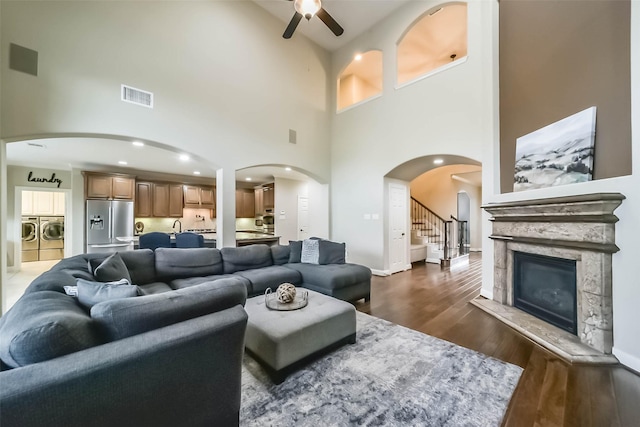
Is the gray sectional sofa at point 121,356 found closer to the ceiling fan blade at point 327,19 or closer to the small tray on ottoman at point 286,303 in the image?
the small tray on ottoman at point 286,303

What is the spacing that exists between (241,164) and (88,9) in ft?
9.35

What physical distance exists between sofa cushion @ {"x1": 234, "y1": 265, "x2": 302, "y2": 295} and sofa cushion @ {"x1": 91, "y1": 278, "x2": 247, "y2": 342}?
1.88 metres

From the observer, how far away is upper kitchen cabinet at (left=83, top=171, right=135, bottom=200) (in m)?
6.09

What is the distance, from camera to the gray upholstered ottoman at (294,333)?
6.32 feet

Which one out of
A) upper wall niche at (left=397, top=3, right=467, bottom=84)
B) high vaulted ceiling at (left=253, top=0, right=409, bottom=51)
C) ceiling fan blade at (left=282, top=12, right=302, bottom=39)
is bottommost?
ceiling fan blade at (left=282, top=12, right=302, bottom=39)

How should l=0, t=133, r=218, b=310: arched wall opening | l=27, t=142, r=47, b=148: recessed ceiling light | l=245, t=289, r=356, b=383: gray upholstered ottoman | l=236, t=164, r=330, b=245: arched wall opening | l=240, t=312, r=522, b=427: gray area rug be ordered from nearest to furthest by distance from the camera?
l=240, t=312, r=522, b=427: gray area rug, l=245, t=289, r=356, b=383: gray upholstered ottoman, l=27, t=142, r=47, b=148: recessed ceiling light, l=0, t=133, r=218, b=310: arched wall opening, l=236, t=164, r=330, b=245: arched wall opening

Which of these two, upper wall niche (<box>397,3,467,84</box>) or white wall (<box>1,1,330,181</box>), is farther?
upper wall niche (<box>397,3,467,84</box>)

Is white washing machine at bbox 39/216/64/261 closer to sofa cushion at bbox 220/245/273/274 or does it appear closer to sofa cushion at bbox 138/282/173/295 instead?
sofa cushion at bbox 138/282/173/295

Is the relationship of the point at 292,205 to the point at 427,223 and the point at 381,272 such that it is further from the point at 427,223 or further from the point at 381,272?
the point at 427,223

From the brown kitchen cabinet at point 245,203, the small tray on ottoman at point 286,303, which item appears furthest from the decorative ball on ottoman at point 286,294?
the brown kitchen cabinet at point 245,203

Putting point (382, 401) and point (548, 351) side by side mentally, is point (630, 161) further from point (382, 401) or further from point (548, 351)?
point (382, 401)

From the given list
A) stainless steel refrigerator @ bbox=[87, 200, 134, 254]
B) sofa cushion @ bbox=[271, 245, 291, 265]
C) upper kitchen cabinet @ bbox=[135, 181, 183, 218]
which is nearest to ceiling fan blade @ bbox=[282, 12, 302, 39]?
sofa cushion @ bbox=[271, 245, 291, 265]

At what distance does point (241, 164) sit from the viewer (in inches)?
193

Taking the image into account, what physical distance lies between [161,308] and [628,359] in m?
3.68
